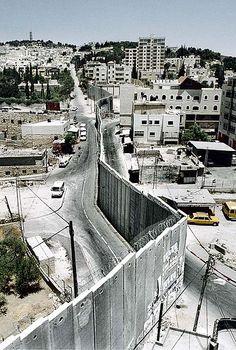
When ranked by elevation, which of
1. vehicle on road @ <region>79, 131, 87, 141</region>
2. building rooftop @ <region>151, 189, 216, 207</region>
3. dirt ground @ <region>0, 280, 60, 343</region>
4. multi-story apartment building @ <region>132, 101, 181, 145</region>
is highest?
multi-story apartment building @ <region>132, 101, 181, 145</region>

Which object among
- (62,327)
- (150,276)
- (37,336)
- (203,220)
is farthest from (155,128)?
(37,336)

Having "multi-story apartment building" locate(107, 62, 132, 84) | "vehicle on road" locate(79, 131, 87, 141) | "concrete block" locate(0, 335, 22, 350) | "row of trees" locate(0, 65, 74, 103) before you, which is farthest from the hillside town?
"multi-story apartment building" locate(107, 62, 132, 84)

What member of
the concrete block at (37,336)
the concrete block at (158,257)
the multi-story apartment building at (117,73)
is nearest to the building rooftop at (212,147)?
the concrete block at (158,257)

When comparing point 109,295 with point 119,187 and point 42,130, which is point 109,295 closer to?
point 119,187

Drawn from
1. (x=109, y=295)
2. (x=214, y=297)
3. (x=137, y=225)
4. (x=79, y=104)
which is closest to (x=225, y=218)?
(x=137, y=225)

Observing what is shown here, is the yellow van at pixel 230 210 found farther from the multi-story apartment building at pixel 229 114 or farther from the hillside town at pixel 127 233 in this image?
the multi-story apartment building at pixel 229 114

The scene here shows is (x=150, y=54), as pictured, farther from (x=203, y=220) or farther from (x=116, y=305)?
(x=116, y=305)

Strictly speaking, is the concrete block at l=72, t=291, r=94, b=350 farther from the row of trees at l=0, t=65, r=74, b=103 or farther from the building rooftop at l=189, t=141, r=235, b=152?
the row of trees at l=0, t=65, r=74, b=103
